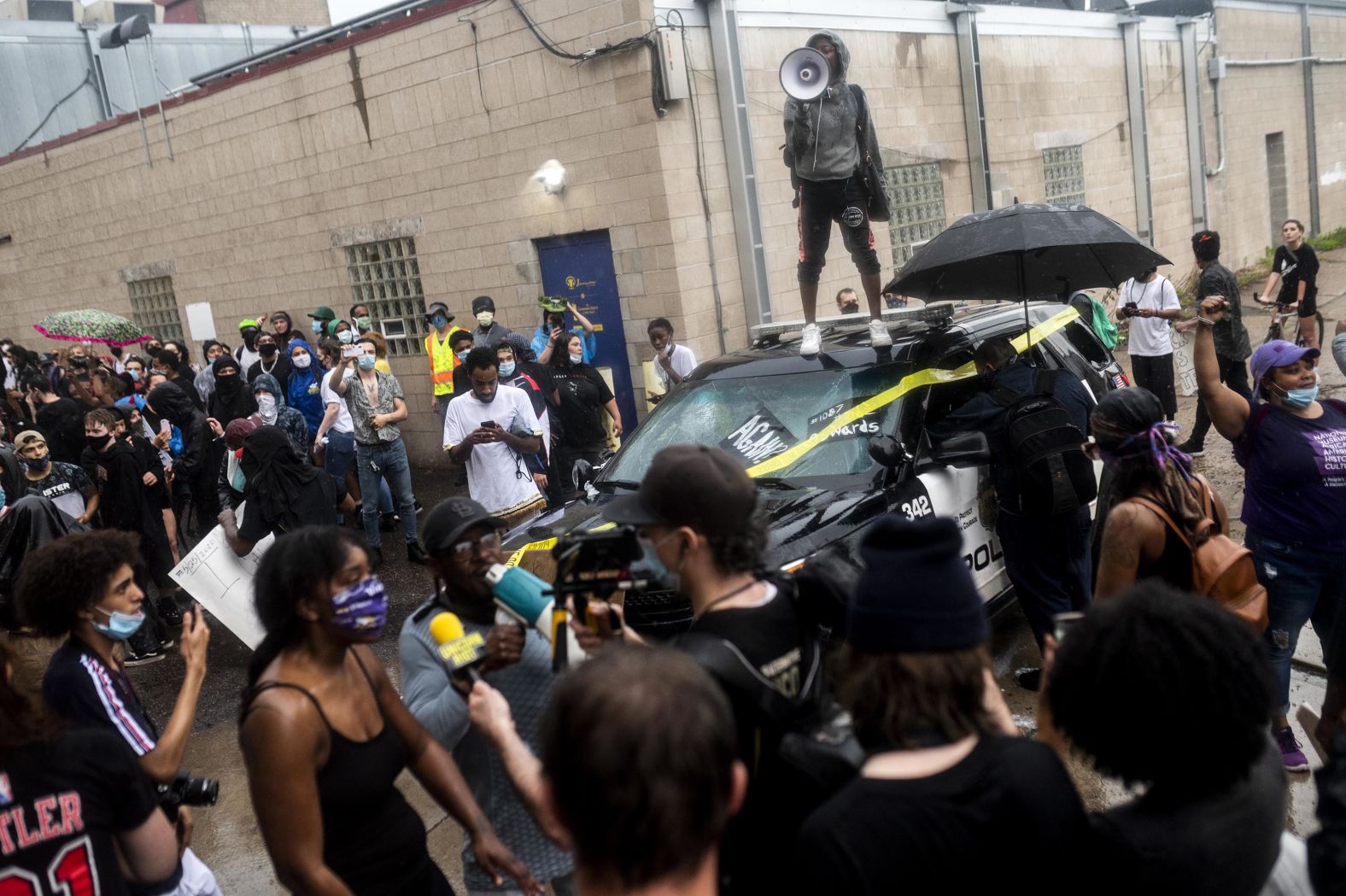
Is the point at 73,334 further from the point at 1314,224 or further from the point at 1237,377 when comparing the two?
the point at 1314,224

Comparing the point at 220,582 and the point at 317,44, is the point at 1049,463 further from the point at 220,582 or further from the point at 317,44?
the point at 317,44

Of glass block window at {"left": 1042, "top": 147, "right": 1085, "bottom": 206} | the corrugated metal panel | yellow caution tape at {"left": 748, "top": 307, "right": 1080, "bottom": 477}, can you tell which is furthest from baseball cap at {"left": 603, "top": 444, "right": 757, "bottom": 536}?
the corrugated metal panel

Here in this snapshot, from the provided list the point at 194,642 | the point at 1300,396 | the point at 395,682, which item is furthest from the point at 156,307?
the point at 1300,396

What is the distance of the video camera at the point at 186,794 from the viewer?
10.3 feet

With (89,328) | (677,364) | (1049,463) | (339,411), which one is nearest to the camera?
(1049,463)

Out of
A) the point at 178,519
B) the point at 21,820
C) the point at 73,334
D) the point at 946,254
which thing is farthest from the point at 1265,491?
the point at 73,334

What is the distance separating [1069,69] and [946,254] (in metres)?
11.9

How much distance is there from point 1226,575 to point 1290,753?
124 centimetres

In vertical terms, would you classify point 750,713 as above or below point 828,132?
below

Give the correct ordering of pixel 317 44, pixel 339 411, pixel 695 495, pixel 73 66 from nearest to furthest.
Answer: pixel 695 495, pixel 339 411, pixel 317 44, pixel 73 66

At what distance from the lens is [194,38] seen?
21672mm

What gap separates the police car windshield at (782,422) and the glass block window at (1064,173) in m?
11.0

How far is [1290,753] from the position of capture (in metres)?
4.15

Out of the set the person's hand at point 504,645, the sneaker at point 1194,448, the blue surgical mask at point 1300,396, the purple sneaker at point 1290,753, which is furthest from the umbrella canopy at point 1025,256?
the person's hand at point 504,645
